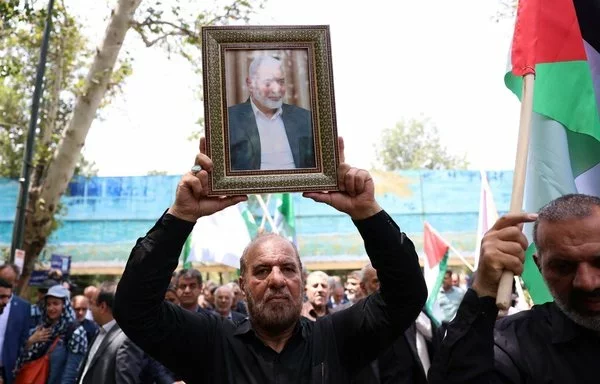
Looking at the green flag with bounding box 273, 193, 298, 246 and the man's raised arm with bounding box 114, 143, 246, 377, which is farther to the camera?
the green flag with bounding box 273, 193, 298, 246

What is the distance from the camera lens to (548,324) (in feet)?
7.89

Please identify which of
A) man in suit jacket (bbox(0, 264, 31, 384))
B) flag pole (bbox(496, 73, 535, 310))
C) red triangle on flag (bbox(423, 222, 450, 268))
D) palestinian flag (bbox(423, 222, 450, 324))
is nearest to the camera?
flag pole (bbox(496, 73, 535, 310))

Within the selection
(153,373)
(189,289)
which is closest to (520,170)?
(153,373)

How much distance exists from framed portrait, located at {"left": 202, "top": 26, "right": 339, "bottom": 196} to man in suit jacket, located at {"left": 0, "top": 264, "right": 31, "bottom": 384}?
5208 millimetres

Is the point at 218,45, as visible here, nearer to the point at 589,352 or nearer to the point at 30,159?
the point at 589,352

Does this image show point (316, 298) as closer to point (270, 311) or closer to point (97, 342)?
point (97, 342)

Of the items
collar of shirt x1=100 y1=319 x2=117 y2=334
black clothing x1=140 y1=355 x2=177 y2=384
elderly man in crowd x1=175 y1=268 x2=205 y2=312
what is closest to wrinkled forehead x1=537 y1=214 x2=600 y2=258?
black clothing x1=140 y1=355 x2=177 y2=384

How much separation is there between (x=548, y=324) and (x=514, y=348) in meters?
0.19

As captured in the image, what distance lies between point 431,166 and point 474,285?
53416 mm

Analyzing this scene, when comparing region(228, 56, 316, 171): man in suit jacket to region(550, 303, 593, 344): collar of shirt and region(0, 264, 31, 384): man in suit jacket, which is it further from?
region(0, 264, 31, 384): man in suit jacket

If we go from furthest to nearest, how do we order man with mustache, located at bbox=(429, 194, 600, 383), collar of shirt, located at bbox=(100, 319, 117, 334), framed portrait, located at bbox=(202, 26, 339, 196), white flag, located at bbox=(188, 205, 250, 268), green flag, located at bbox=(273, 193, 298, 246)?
1. green flag, located at bbox=(273, 193, 298, 246)
2. white flag, located at bbox=(188, 205, 250, 268)
3. collar of shirt, located at bbox=(100, 319, 117, 334)
4. framed portrait, located at bbox=(202, 26, 339, 196)
5. man with mustache, located at bbox=(429, 194, 600, 383)

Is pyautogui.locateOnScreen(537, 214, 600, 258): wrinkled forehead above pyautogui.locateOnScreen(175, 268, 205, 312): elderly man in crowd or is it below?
above

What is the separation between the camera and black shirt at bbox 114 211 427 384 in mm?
2512

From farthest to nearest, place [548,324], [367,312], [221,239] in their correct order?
1. [221,239]
2. [367,312]
3. [548,324]
